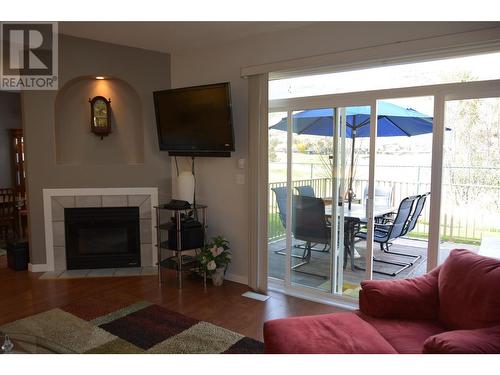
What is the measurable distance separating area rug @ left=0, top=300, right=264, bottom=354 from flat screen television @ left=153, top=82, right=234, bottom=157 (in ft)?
5.59

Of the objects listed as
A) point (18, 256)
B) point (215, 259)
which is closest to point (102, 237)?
point (18, 256)

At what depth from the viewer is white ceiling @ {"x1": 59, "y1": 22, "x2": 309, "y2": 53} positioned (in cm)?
350

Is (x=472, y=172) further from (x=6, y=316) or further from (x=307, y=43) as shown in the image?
(x=6, y=316)

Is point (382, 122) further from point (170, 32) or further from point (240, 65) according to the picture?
point (170, 32)

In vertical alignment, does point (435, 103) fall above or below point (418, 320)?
above

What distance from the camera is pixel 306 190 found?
374cm

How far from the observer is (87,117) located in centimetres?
461

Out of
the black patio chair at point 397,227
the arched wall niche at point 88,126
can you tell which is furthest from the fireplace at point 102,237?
the black patio chair at point 397,227

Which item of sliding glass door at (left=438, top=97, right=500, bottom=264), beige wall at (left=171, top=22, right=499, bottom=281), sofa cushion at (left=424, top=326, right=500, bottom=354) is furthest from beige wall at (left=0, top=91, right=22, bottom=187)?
sofa cushion at (left=424, top=326, right=500, bottom=354)

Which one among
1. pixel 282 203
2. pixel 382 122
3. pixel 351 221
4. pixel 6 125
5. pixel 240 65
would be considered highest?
pixel 240 65

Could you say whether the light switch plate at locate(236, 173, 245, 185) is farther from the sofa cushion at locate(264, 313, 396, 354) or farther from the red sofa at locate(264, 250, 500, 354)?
the sofa cushion at locate(264, 313, 396, 354)

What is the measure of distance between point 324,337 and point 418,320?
2.12ft

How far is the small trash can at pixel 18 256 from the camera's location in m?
4.42

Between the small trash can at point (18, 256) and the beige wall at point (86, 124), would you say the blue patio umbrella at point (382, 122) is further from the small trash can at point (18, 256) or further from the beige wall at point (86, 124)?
the small trash can at point (18, 256)
